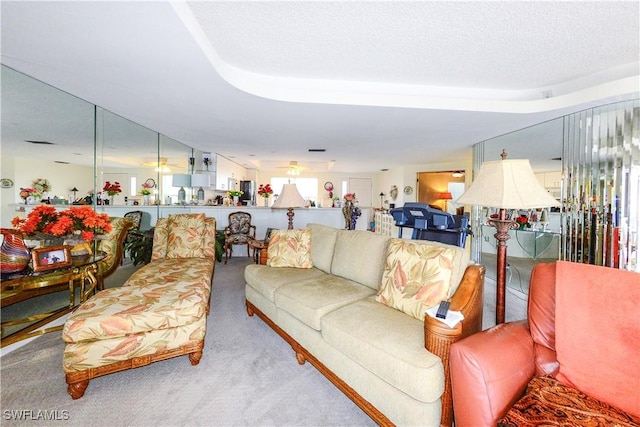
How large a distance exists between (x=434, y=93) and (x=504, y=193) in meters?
1.87

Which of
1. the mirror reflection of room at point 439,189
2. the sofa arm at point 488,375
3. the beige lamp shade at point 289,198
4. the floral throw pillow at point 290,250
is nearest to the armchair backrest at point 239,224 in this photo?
the beige lamp shade at point 289,198

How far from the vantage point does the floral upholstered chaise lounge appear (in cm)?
157

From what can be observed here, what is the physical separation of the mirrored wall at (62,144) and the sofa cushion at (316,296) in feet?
8.39

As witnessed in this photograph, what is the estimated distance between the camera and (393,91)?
276cm

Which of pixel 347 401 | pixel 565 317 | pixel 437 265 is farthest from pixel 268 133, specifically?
pixel 565 317

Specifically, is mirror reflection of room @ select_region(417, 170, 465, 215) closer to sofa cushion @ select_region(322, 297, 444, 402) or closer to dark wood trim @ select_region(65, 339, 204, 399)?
sofa cushion @ select_region(322, 297, 444, 402)

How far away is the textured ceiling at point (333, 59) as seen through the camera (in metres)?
1.61

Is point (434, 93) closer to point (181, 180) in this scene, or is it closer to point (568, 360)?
point (568, 360)

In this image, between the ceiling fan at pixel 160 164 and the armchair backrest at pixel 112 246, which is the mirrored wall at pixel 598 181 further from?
the ceiling fan at pixel 160 164

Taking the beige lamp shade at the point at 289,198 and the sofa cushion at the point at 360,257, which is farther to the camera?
the beige lamp shade at the point at 289,198

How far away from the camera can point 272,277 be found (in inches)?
94.5

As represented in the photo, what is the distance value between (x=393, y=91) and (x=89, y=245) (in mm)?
3374

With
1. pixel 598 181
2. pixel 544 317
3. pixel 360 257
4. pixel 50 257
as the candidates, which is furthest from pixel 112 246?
pixel 598 181

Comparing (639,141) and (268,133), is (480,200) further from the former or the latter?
(268,133)
